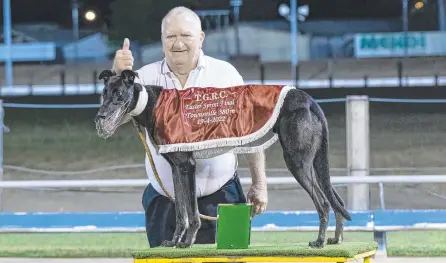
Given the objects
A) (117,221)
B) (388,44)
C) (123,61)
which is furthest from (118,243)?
(388,44)

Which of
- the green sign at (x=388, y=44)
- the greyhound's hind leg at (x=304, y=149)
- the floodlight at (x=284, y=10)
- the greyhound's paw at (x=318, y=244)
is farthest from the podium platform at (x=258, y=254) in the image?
the floodlight at (x=284, y=10)

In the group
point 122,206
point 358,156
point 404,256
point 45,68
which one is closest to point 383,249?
point 404,256

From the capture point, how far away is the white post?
1020 centimetres

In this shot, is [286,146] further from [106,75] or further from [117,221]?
[117,221]

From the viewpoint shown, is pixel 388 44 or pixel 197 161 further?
pixel 388 44

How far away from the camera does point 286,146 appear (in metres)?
4.11

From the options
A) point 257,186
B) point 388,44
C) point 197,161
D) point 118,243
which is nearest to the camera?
point 197,161

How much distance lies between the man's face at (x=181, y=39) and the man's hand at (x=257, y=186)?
518 mm

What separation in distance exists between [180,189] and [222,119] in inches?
11.2

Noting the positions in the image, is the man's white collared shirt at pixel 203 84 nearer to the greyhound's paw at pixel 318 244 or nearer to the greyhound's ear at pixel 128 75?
the greyhound's ear at pixel 128 75

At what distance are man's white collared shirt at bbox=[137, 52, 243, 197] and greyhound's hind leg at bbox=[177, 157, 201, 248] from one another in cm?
33

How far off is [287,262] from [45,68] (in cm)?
2823

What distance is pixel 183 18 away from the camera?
169 inches

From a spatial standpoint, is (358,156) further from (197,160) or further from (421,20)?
(421,20)
